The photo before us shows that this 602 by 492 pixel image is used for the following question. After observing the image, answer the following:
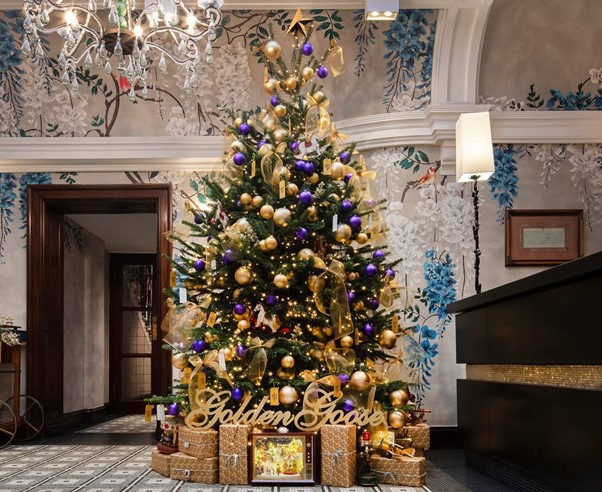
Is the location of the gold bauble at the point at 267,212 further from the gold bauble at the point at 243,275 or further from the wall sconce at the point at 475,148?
the wall sconce at the point at 475,148

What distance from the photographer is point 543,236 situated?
538cm

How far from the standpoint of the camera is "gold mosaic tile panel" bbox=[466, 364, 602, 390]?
261cm

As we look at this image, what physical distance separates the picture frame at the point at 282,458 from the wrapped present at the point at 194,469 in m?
0.22

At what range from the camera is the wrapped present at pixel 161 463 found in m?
3.94

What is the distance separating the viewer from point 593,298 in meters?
2.52

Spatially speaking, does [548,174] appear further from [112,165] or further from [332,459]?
[112,165]

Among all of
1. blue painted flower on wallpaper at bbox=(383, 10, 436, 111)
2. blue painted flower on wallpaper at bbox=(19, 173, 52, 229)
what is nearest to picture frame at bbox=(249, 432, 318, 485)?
blue painted flower on wallpaper at bbox=(383, 10, 436, 111)

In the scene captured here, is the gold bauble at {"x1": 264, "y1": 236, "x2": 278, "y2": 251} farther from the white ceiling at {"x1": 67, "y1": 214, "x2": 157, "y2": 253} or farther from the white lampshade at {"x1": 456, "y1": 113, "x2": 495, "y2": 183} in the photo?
the white ceiling at {"x1": 67, "y1": 214, "x2": 157, "y2": 253}

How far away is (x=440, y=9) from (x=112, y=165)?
2.87m

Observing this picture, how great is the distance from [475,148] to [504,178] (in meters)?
1.06

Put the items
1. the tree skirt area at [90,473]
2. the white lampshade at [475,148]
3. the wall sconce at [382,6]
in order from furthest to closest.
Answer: the wall sconce at [382,6], the white lampshade at [475,148], the tree skirt area at [90,473]

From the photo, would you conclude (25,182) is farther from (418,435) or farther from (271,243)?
(418,435)

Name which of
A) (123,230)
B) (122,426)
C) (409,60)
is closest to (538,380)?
(409,60)

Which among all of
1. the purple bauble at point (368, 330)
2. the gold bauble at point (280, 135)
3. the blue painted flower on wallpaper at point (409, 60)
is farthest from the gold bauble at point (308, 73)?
the purple bauble at point (368, 330)
